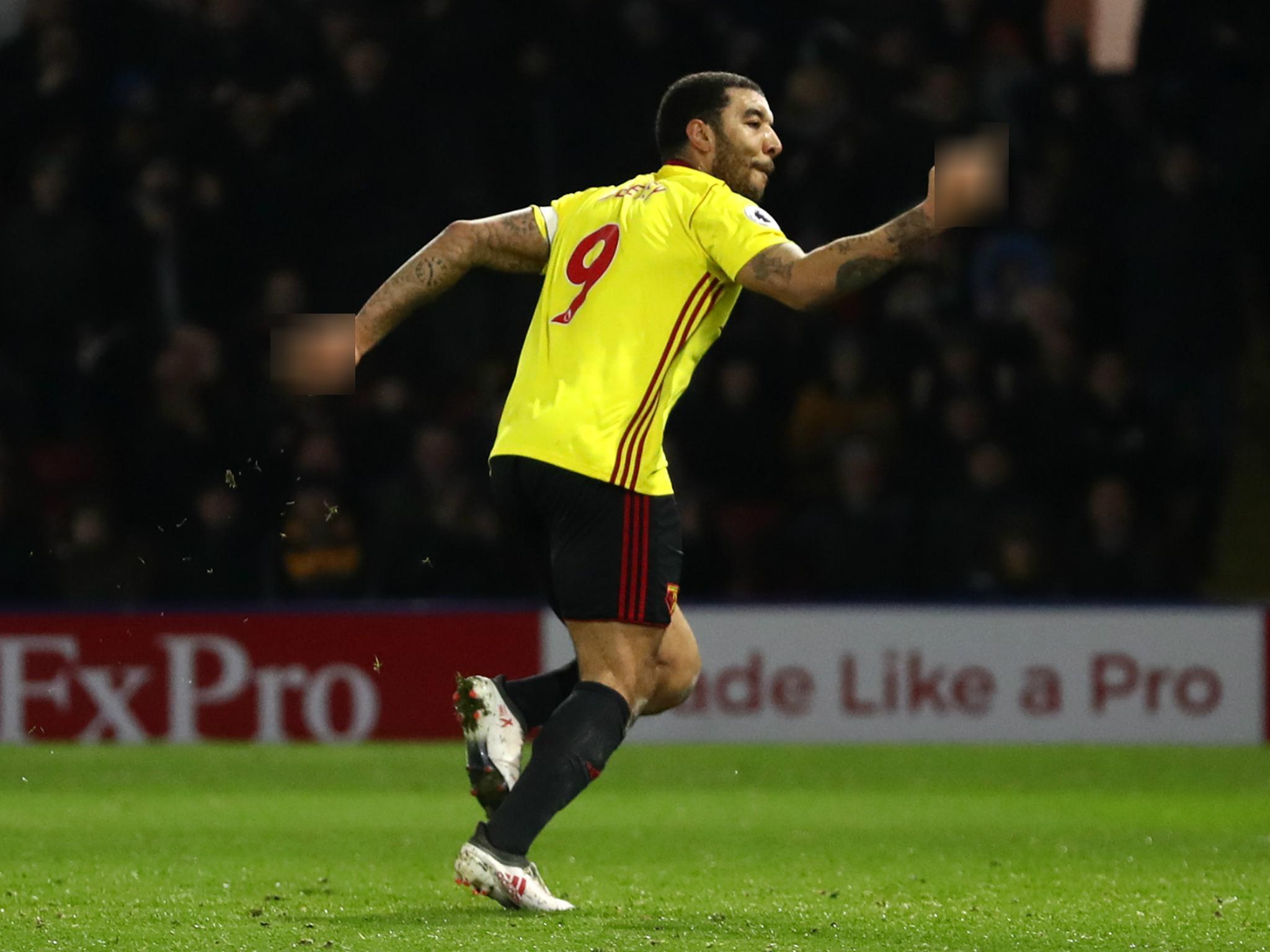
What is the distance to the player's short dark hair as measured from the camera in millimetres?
5133

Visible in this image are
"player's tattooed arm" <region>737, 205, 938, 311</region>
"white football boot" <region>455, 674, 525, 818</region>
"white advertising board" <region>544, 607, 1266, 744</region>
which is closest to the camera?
"player's tattooed arm" <region>737, 205, 938, 311</region>

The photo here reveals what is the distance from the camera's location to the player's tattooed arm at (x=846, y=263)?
15.2ft

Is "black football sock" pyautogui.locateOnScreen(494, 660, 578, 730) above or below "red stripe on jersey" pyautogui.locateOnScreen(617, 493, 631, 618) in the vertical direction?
below

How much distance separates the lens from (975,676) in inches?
452

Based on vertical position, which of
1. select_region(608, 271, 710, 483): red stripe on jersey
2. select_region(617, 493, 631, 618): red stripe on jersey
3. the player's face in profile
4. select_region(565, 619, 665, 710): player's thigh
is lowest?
select_region(565, 619, 665, 710): player's thigh

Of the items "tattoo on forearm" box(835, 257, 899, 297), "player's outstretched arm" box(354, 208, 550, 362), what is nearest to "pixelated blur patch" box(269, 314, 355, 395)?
"player's outstretched arm" box(354, 208, 550, 362)

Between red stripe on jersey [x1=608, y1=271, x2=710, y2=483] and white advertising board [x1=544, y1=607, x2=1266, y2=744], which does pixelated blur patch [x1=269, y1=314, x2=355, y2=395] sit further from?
white advertising board [x1=544, y1=607, x2=1266, y2=744]

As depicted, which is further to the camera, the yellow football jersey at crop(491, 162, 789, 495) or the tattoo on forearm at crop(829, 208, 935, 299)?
the yellow football jersey at crop(491, 162, 789, 495)

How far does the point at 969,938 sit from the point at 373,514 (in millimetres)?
7168

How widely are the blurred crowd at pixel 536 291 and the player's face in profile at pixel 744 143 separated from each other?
6.16 metres

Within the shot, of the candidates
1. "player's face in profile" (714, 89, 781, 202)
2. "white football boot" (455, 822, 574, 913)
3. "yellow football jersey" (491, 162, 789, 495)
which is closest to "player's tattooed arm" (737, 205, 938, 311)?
"yellow football jersey" (491, 162, 789, 495)

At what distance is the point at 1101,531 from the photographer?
11.6 metres

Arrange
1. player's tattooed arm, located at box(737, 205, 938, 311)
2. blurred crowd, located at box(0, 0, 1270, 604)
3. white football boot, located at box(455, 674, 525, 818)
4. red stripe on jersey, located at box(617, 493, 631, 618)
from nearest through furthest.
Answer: player's tattooed arm, located at box(737, 205, 938, 311) < red stripe on jersey, located at box(617, 493, 631, 618) < white football boot, located at box(455, 674, 525, 818) < blurred crowd, located at box(0, 0, 1270, 604)

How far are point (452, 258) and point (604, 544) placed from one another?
830mm
